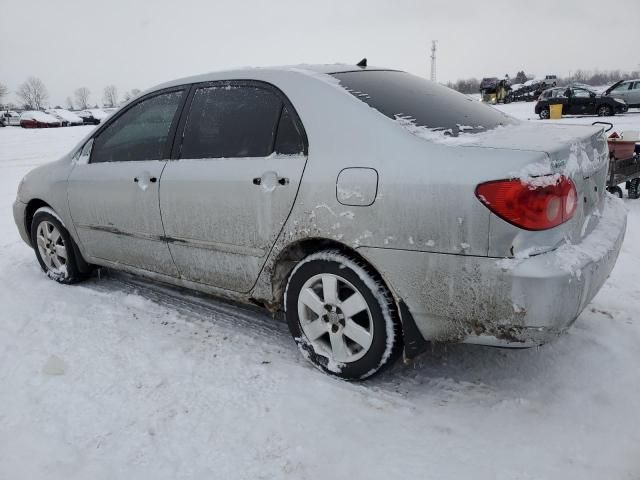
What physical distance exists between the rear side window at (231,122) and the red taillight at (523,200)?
1.24m

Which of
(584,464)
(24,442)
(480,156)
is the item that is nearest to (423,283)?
(480,156)

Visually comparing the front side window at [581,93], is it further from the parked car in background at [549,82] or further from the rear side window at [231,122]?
the rear side window at [231,122]

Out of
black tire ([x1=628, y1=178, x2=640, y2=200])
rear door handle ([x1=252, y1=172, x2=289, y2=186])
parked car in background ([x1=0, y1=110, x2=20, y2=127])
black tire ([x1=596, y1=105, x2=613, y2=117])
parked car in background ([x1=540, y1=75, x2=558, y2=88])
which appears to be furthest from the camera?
parked car in background ([x1=540, y1=75, x2=558, y2=88])

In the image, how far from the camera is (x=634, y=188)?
7059mm

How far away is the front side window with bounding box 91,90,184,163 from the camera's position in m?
3.38

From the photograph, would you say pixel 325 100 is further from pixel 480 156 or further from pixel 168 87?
pixel 168 87

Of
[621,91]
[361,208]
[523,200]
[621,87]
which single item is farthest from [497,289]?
[621,87]

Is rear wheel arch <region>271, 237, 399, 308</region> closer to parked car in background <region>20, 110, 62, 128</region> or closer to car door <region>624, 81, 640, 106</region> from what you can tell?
car door <region>624, 81, 640, 106</region>

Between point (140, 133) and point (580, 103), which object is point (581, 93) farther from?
point (140, 133)

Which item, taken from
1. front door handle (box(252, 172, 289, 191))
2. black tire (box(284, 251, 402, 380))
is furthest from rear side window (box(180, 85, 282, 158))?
black tire (box(284, 251, 402, 380))

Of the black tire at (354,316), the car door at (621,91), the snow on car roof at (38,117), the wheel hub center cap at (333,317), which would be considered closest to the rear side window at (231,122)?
the black tire at (354,316)

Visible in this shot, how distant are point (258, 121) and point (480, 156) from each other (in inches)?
51.1

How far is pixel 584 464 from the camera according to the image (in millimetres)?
→ 2064

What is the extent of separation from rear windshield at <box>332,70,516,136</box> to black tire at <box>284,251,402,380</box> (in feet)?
2.56
